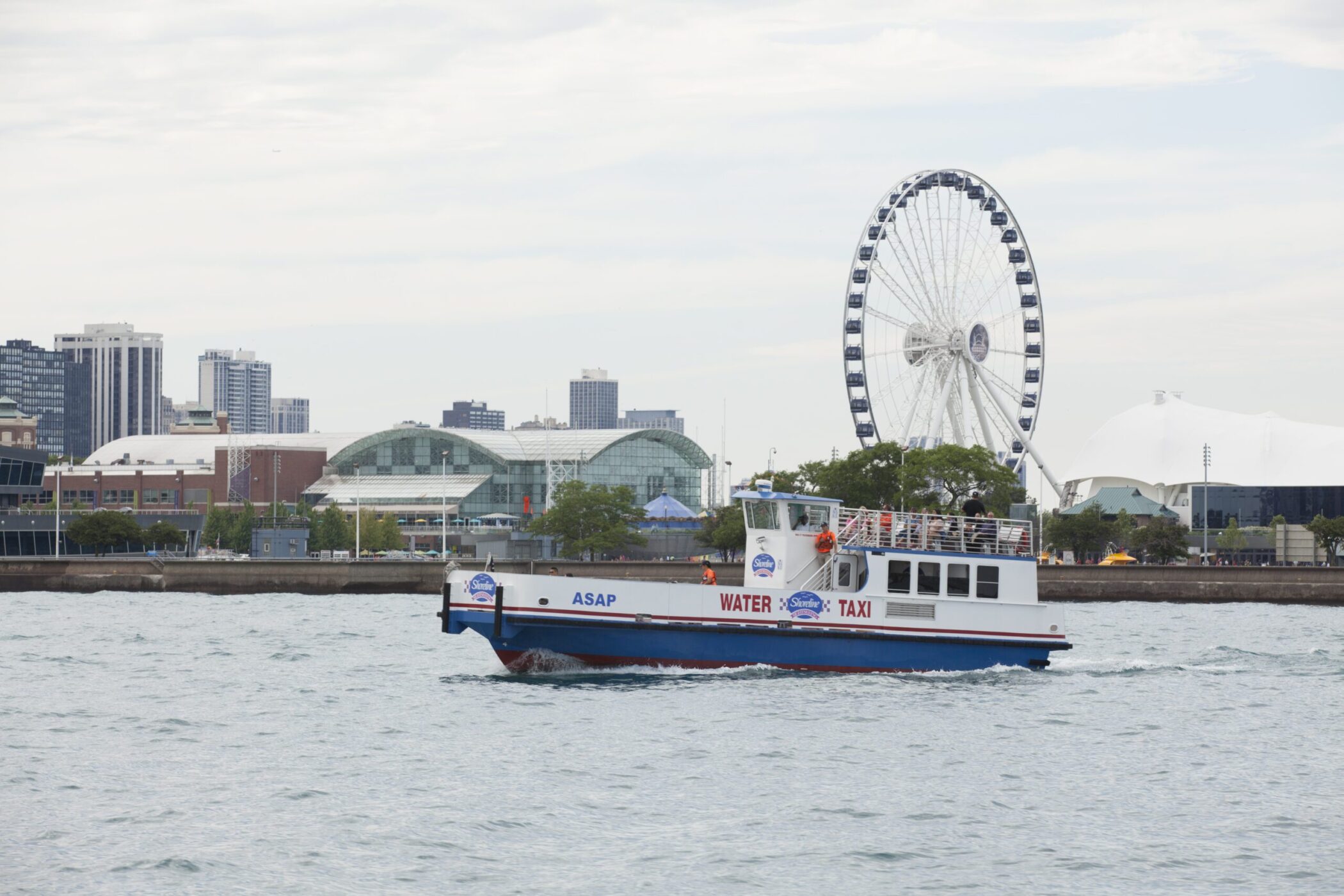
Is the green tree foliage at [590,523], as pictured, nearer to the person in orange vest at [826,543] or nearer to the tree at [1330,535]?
the tree at [1330,535]

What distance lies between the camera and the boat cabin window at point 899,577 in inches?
1618

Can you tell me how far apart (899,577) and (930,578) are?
78 cm

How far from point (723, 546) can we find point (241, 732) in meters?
89.2

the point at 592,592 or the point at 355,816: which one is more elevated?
the point at 592,592

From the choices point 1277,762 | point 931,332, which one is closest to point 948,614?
point 1277,762

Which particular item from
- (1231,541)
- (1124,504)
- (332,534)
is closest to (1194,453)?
(1124,504)

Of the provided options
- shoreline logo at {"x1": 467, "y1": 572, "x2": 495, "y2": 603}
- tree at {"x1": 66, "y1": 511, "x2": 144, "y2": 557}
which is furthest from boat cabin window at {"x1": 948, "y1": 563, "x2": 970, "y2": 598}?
tree at {"x1": 66, "y1": 511, "x2": 144, "y2": 557}

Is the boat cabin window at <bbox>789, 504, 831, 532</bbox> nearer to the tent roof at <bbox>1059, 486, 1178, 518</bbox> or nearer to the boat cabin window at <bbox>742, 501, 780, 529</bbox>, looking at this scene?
the boat cabin window at <bbox>742, 501, 780, 529</bbox>

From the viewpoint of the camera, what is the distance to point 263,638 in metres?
54.5

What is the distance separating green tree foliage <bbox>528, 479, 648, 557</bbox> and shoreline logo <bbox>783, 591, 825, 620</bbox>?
275 feet

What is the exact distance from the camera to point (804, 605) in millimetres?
40344

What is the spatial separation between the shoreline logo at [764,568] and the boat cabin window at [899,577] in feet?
9.06

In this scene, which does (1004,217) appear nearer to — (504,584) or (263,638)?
(263,638)

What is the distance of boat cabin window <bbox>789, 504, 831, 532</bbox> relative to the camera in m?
42.0
